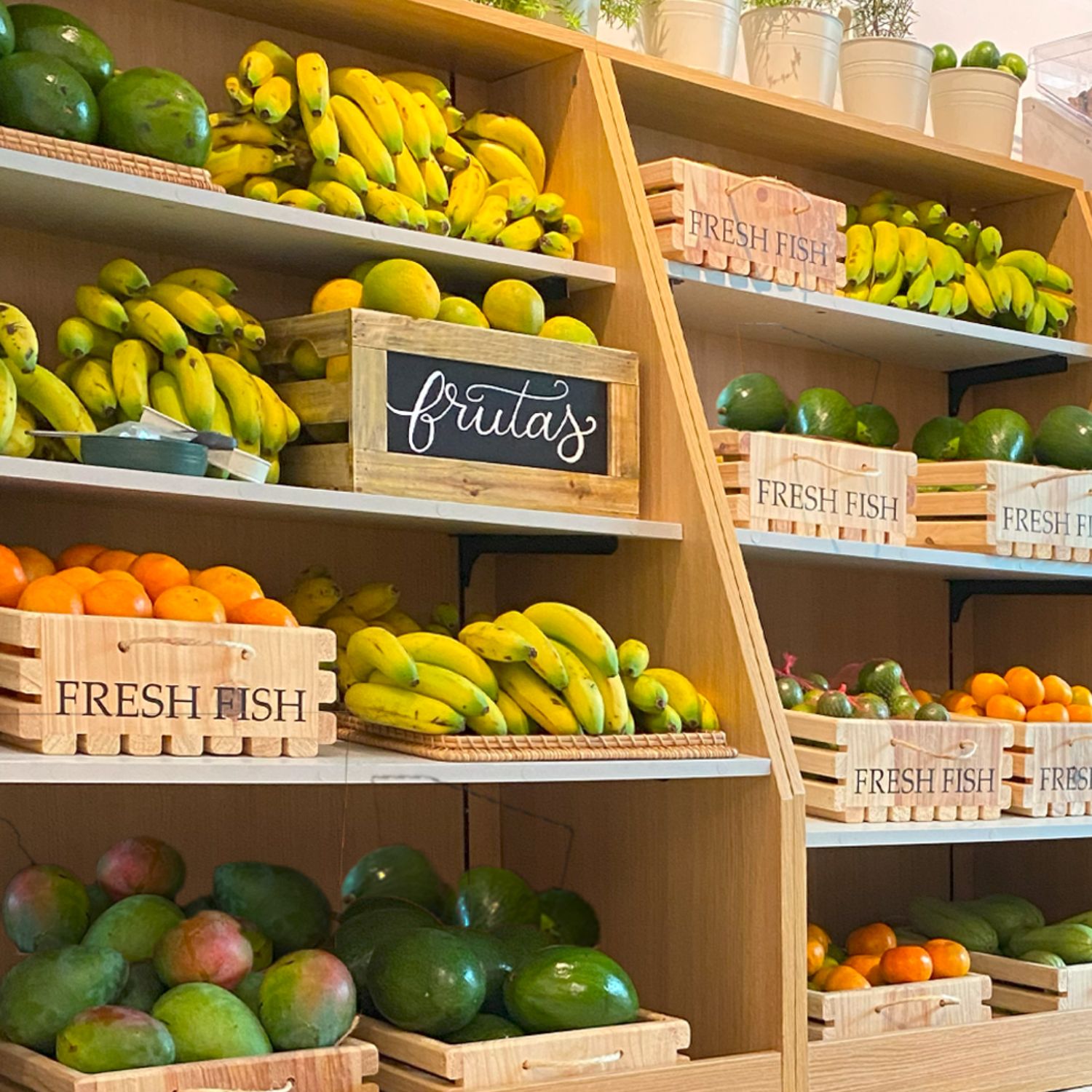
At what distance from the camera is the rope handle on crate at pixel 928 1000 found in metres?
2.65

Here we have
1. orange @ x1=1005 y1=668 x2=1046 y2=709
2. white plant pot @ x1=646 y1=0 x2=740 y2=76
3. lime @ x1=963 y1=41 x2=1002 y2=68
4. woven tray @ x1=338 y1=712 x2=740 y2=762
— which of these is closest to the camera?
woven tray @ x1=338 y1=712 x2=740 y2=762

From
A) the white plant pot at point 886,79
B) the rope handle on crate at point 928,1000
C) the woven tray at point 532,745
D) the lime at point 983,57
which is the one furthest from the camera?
the lime at point 983,57

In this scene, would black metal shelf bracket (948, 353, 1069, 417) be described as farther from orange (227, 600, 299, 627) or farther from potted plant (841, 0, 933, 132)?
orange (227, 600, 299, 627)

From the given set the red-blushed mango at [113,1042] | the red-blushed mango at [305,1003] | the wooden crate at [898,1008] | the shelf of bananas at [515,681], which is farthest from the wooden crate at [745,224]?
the red-blushed mango at [113,1042]

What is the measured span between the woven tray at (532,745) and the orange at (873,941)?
59 centimetres

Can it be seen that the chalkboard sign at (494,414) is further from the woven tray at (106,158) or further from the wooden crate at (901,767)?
the wooden crate at (901,767)

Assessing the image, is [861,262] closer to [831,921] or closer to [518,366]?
[518,366]

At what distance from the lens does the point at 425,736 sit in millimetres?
2303

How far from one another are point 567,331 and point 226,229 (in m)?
0.54

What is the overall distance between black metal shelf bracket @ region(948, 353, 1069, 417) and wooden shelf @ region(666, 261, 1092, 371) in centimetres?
2

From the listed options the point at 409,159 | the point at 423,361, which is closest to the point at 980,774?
the point at 423,361

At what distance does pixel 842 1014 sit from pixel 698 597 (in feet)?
2.17

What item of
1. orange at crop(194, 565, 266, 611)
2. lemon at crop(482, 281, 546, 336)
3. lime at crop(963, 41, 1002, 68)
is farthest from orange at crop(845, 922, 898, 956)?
lime at crop(963, 41, 1002, 68)

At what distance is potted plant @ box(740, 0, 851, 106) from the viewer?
3.16 meters
